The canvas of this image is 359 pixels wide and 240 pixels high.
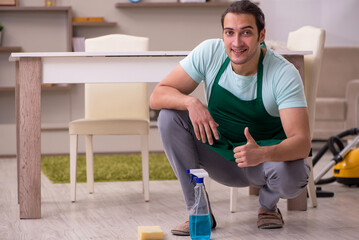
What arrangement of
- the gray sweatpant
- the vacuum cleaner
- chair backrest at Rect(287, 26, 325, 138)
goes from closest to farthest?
the gray sweatpant, chair backrest at Rect(287, 26, 325, 138), the vacuum cleaner

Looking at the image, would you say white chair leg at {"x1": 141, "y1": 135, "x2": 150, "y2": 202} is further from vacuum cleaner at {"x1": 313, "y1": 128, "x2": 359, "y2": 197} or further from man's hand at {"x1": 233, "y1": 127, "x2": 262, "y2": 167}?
man's hand at {"x1": 233, "y1": 127, "x2": 262, "y2": 167}

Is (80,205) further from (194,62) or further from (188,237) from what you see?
(194,62)

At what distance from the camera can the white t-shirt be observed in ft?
7.12

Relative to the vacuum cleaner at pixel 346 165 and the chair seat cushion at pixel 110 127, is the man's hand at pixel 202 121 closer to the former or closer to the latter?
the chair seat cushion at pixel 110 127

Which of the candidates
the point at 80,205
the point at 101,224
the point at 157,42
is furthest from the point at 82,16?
the point at 101,224

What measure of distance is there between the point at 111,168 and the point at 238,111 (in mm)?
2444

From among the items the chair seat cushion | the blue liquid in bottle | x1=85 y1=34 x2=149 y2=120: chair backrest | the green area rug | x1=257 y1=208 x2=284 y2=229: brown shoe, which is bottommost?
the green area rug

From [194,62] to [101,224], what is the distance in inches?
31.8

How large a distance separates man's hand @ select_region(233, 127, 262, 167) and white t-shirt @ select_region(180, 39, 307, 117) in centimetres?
23

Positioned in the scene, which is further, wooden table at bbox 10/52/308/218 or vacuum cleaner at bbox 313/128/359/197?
vacuum cleaner at bbox 313/128/359/197

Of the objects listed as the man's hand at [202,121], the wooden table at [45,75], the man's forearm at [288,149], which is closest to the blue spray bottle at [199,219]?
the man's hand at [202,121]

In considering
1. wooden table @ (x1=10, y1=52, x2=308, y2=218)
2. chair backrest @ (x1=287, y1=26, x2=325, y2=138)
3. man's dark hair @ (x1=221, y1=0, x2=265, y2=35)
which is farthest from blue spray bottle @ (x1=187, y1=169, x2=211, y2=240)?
chair backrest @ (x1=287, y1=26, x2=325, y2=138)

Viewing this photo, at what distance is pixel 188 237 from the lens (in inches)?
90.4

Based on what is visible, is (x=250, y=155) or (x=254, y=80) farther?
(x=254, y=80)
